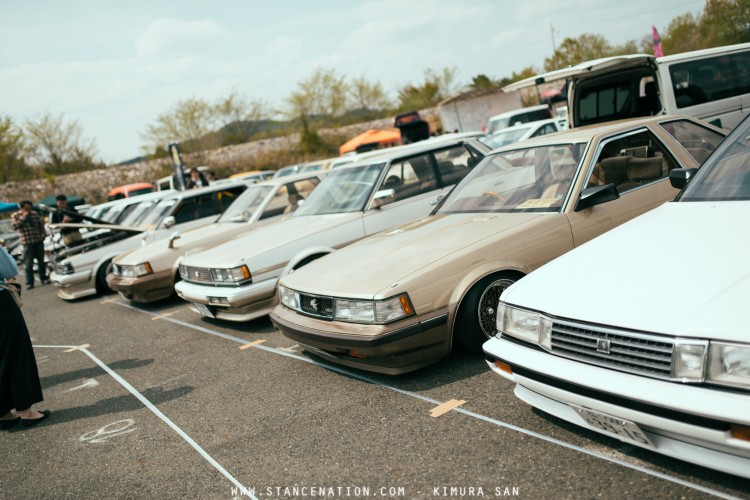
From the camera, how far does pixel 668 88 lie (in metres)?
8.06

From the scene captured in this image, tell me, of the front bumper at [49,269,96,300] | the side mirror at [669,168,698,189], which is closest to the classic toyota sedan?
the side mirror at [669,168,698,189]

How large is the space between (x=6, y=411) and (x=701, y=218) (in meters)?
5.20

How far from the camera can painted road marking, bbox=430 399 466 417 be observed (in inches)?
143

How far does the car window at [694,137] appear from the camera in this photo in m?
5.11

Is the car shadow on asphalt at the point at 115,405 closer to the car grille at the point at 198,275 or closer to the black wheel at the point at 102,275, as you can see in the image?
the car grille at the point at 198,275

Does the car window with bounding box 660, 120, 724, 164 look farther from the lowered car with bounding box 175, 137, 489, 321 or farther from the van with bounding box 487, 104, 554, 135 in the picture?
the van with bounding box 487, 104, 554, 135

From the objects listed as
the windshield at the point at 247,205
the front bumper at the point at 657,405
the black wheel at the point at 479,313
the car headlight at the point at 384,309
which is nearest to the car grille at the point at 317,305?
the car headlight at the point at 384,309

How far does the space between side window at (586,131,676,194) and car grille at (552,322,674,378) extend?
2.10 m

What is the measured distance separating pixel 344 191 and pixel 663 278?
15.3ft

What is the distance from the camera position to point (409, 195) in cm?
675

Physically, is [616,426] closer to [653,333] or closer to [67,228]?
[653,333]

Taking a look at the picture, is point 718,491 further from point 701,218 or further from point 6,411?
point 6,411

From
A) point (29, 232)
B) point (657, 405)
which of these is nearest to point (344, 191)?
point (657, 405)

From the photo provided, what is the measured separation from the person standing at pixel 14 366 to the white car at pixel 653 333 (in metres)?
3.76
